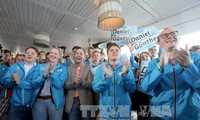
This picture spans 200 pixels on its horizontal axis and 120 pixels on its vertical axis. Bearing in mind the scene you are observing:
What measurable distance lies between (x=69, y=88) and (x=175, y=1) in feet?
9.40

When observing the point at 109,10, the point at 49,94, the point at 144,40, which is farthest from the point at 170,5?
the point at 49,94

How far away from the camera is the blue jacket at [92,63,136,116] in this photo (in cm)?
154

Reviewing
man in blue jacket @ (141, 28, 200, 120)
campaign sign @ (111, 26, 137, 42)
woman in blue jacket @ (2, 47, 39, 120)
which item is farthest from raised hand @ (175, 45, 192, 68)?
woman in blue jacket @ (2, 47, 39, 120)

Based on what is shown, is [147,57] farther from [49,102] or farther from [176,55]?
[49,102]

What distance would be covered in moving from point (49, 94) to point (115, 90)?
908 mm

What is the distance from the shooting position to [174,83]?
1166mm

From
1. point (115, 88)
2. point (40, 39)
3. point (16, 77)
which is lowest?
point (115, 88)

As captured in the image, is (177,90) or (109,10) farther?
(109,10)

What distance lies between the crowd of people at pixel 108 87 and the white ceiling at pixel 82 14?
4.82 feet

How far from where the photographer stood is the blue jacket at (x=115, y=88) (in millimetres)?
1539

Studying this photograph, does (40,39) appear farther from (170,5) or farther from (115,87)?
(170,5)

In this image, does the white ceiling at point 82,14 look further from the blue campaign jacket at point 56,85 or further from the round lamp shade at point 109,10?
the blue campaign jacket at point 56,85

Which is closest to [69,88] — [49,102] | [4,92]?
[49,102]

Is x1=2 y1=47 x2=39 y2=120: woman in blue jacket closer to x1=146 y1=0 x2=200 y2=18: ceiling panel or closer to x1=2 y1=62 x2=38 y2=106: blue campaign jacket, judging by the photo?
x1=2 y1=62 x2=38 y2=106: blue campaign jacket
